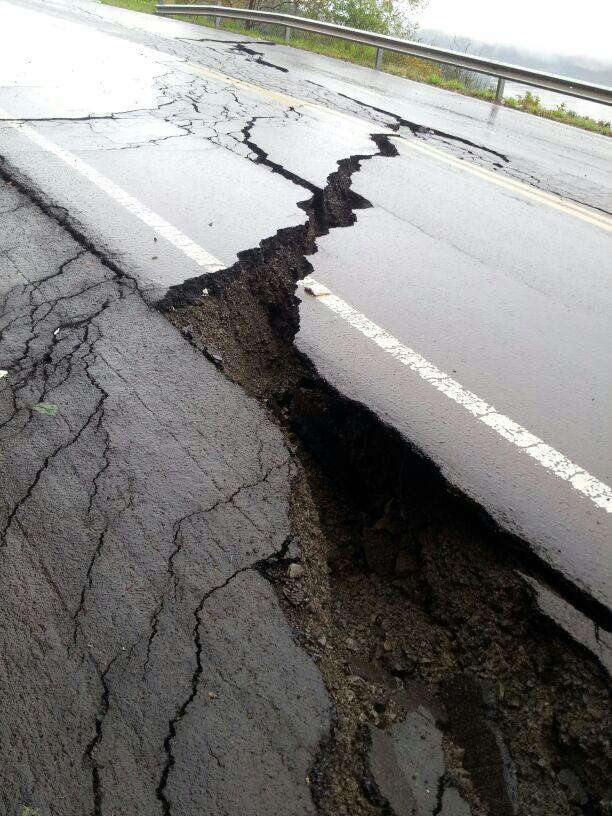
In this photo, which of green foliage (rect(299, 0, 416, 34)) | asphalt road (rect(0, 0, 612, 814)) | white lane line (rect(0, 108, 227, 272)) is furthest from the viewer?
green foliage (rect(299, 0, 416, 34))

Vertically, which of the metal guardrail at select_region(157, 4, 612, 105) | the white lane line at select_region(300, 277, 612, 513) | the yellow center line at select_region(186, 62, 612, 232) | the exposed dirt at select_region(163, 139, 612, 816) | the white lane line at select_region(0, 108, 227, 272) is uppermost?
the metal guardrail at select_region(157, 4, 612, 105)

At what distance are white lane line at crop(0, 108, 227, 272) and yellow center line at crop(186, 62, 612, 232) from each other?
355 centimetres

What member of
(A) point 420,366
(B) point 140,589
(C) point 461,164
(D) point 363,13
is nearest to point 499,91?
(C) point 461,164

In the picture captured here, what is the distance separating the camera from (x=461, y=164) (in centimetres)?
686

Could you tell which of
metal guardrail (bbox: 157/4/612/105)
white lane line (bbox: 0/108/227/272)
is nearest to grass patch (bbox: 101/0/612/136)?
metal guardrail (bbox: 157/4/612/105)

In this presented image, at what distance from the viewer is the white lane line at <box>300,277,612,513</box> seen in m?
2.71

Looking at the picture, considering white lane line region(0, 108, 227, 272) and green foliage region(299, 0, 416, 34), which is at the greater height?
green foliage region(299, 0, 416, 34)

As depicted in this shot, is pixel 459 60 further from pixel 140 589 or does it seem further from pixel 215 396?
pixel 140 589

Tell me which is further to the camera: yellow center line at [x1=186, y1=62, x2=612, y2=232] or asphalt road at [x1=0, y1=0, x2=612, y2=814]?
yellow center line at [x1=186, y1=62, x2=612, y2=232]

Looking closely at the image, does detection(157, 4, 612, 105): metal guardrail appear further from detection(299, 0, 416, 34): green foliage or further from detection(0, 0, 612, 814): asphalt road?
detection(0, 0, 612, 814): asphalt road

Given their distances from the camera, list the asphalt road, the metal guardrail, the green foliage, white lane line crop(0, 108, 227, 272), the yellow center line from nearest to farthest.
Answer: the asphalt road
white lane line crop(0, 108, 227, 272)
the yellow center line
the metal guardrail
the green foliage

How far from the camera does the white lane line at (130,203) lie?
13.2 feet

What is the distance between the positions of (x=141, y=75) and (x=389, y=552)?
843 centimetres

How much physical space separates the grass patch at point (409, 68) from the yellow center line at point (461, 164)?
519 cm
